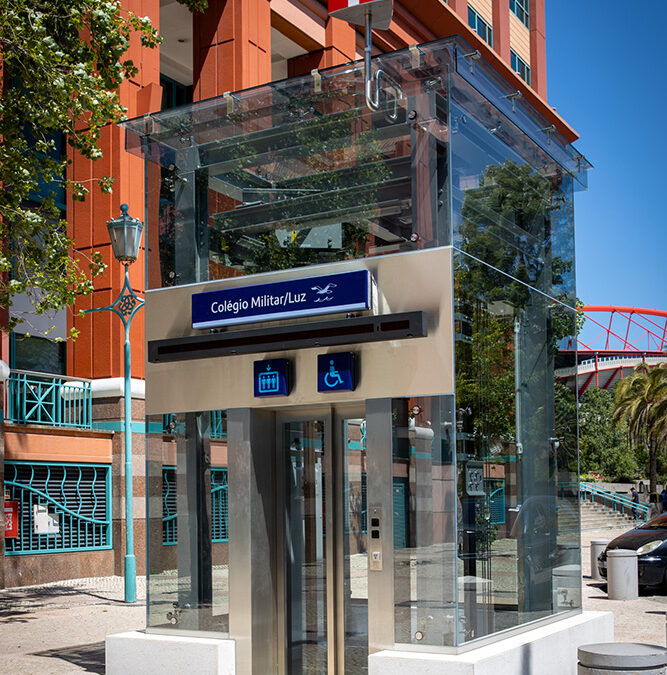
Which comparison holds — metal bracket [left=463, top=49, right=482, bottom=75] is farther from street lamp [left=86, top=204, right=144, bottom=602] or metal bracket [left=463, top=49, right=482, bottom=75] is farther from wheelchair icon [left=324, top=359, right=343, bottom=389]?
street lamp [left=86, top=204, right=144, bottom=602]

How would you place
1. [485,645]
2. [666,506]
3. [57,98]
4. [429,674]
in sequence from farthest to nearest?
[666,506] → [57,98] → [485,645] → [429,674]

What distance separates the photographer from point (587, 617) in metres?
10.1

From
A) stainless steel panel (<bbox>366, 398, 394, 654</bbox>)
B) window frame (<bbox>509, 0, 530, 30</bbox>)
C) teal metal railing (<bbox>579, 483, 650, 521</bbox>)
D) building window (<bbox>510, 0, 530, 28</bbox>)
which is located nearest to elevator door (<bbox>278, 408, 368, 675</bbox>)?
stainless steel panel (<bbox>366, 398, 394, 654</bbox>)

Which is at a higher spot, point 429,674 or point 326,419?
point 326,419

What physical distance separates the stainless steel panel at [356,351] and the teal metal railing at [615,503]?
127 ft

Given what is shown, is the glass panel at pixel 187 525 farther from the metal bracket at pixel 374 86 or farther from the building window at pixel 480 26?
the building window at pixel 480 26

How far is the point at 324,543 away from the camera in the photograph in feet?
29.4

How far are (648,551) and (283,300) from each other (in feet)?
38.8

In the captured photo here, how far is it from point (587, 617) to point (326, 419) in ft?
11.4

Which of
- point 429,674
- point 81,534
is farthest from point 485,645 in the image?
point 81,534

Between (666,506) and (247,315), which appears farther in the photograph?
(666,506)

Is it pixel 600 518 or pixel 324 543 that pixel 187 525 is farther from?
pixel 600 518

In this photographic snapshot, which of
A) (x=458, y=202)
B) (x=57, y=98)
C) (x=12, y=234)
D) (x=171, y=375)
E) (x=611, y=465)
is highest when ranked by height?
(x=57, y=98)

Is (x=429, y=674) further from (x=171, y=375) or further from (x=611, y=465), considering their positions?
(x=611, y=465)
